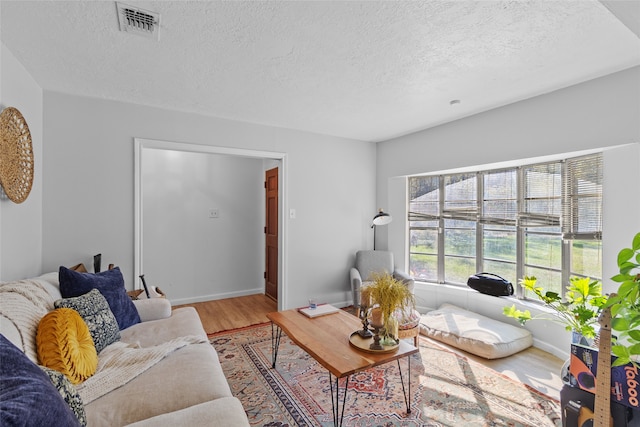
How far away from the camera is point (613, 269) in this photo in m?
2.23

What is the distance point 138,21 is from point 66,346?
174cm

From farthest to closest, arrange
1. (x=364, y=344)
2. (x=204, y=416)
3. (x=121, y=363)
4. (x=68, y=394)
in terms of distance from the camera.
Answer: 1. (x=364, y=344)
2. (x=121, y=363)
3. (x=204, y=416)
4. (x=68, y=394)

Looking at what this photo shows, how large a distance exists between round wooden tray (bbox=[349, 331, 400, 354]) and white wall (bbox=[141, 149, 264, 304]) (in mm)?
3071

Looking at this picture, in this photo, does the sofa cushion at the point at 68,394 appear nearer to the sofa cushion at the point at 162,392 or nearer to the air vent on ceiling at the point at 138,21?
the sofa cushion at the point at 162,392

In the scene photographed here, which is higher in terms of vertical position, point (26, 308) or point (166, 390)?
point (26, 308)

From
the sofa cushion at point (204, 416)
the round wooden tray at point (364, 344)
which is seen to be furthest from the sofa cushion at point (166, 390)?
the round wooden tray at point (364, 344)

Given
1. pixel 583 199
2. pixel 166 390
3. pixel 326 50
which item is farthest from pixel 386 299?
pixel 583 199

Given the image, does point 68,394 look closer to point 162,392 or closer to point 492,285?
point 162,392

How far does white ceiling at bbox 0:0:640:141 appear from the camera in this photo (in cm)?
157

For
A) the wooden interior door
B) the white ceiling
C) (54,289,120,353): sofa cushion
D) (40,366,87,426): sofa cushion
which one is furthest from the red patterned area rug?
the white ceiling

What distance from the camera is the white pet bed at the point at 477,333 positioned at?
2645 millimetres

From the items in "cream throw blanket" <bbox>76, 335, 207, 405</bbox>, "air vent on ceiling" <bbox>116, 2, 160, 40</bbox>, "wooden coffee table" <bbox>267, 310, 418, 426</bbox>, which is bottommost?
"wooden coffee table" <bbox>267, 310, 418, 426</bbox>

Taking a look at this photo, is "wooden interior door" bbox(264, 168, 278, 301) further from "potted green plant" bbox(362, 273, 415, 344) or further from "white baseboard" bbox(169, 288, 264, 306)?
"potted green plant" bbox(362, 273, 415, 344)

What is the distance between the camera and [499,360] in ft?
8.59
